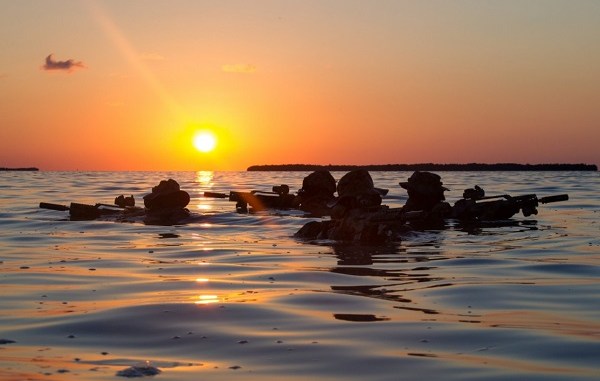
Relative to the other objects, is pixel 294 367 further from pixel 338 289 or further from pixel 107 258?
pixel 107 258

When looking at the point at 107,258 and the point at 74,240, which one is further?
the point at 74,240

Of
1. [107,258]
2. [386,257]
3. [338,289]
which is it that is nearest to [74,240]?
[107,258]

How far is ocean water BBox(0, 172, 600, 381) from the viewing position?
839 centimetres

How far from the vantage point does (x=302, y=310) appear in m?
11.9

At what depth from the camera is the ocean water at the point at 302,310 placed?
8.39m

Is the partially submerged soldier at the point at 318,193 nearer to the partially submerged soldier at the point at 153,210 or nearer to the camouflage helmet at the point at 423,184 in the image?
the partially submerged soldier at the point at 153,210

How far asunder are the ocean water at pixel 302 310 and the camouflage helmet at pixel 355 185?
1.96 m

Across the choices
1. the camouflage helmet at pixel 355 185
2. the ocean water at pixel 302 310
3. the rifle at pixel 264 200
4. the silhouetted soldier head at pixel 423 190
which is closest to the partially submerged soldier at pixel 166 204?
the rifle at pixel 264 200

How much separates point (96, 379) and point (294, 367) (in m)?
2.06

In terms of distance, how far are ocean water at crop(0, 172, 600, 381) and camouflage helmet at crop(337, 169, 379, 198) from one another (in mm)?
1963

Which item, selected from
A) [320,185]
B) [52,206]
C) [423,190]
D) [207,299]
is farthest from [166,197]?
[207,299]

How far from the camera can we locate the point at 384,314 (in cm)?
1148

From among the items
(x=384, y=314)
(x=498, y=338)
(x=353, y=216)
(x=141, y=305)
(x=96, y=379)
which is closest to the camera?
(x=96, y=379)

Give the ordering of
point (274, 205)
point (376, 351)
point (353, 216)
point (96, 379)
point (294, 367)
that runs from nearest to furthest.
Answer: point (96, 379), point (294, 367), point (376, 351), point (353, 216), point (274, 205)
